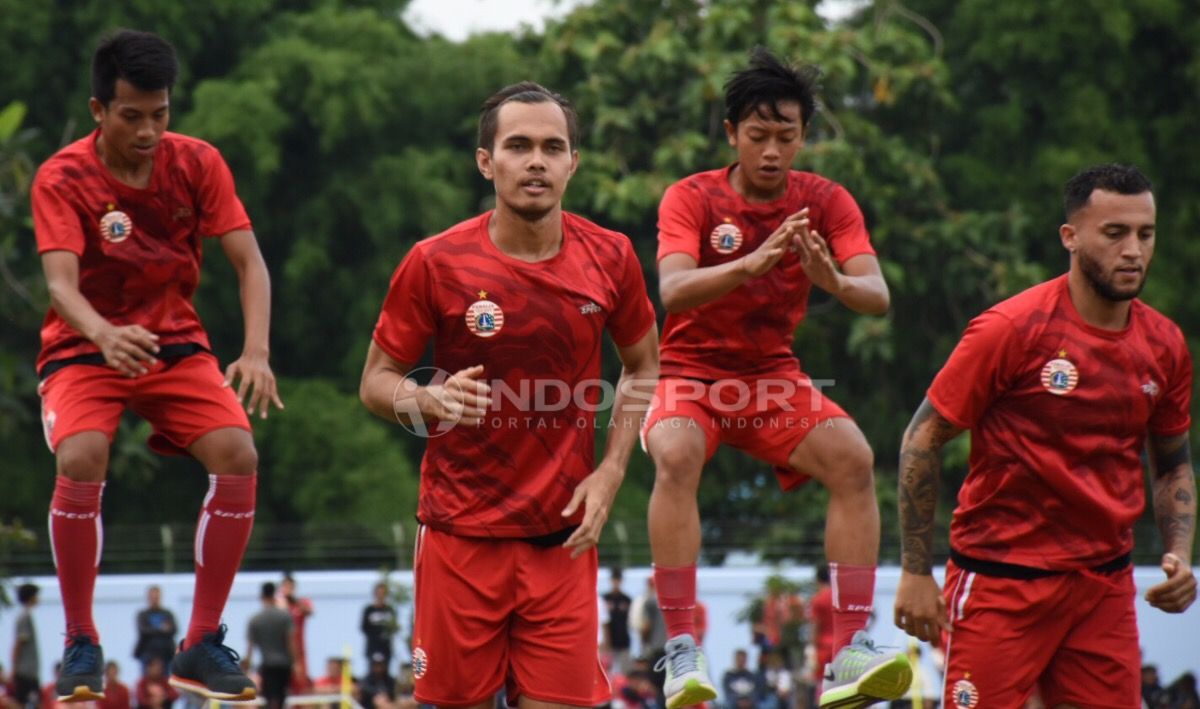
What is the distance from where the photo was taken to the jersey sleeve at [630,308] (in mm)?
7074

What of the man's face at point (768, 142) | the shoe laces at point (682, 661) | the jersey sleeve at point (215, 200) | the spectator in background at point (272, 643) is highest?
the man's face at point (768, 142)

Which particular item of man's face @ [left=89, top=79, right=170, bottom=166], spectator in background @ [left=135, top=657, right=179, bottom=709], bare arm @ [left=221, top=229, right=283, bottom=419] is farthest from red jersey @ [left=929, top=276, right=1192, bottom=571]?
spectator in background @ [left=135, top=657, right=179, bottom=709]

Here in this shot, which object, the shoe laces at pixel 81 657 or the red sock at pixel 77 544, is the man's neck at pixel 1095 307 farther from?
the shoe laces at pixel 81 657

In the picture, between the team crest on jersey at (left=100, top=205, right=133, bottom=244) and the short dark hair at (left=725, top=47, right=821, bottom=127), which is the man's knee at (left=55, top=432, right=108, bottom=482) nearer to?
the team crest on jersey at (left=100, top=205, right=133, bottom=244)

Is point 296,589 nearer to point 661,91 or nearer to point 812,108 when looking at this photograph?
point 661,91

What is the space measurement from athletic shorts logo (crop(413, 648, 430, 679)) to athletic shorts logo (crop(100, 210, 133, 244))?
2.27m

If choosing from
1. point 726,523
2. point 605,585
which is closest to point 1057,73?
point 726,523

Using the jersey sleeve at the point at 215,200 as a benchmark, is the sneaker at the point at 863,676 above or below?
below

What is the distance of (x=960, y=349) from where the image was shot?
23.2ft

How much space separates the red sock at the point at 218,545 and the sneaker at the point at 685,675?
199 centimetres

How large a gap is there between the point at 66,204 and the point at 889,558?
47.5 ft

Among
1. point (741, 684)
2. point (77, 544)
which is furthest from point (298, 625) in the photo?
point (77, 544)

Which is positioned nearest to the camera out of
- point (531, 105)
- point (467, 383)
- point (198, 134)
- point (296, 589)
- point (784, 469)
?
point (467, 383)

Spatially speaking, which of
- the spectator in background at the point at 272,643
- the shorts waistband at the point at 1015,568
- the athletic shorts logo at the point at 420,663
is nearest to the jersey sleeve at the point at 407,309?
the athletic shorts logo at the point at 420,663
